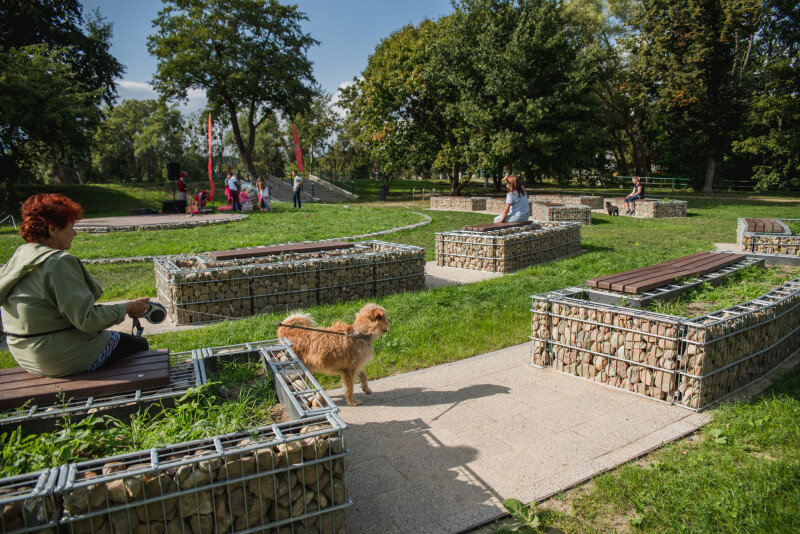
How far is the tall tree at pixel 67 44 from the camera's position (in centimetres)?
2684

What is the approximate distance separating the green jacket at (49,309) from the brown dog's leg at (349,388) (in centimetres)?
198

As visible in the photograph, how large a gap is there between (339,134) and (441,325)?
48.2 meters

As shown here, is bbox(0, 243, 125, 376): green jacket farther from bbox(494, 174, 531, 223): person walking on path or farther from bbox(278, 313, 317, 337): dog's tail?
bbox(494, 174, 531, 223): person walking on path

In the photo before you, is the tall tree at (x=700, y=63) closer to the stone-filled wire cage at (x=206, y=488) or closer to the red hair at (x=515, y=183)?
the red hair at (x=515, y=183)

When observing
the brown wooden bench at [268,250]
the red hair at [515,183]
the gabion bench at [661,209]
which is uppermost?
the red hair at [515,183]

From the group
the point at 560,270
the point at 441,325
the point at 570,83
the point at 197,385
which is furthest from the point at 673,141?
the point at 197,385

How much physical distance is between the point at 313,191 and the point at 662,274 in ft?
106

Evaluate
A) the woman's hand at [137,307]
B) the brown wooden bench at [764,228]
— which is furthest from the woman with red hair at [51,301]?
the brown wooden bench at [764,228]

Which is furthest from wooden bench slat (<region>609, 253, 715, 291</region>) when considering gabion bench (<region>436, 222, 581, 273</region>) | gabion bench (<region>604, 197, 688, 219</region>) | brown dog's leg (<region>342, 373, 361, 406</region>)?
gabion bench (<region>604, 197, 688, 219</region>)

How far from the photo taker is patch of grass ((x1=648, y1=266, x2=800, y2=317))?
18.0 feet

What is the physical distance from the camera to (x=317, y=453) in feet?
8.41

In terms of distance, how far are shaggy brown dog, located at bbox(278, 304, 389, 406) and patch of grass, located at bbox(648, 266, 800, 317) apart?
3275 mm

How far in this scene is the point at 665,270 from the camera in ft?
22.2

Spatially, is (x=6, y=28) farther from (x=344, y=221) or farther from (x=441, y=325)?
(x=441, y=325)
